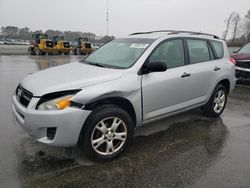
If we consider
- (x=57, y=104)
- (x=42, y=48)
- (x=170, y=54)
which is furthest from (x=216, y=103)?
(x=42, y=48)

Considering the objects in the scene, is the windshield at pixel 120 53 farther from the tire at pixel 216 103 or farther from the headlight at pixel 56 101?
the tire at pixel 216 103

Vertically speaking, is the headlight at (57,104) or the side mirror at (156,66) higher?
the side mirror at (156,66)

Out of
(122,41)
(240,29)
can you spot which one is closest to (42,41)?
(122,41)

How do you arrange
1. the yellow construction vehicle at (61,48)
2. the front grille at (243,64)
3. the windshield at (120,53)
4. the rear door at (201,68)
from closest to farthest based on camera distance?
the windshield at (120,53), the rear door at (201,68), the front grille at (243,64), the yellow construction vehicle at (61,48)

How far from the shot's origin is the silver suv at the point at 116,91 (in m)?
3.52

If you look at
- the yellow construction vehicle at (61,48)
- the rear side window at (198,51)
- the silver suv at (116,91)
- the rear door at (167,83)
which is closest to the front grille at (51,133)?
the silver suv at (116,91)

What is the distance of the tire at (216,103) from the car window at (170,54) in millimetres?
1229

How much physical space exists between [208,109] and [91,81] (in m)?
2.97

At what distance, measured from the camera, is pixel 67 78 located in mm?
3854

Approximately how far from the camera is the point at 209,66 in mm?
5426

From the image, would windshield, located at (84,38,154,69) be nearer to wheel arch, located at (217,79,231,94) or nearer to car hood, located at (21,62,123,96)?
car hood, located at (21,62,123,96)

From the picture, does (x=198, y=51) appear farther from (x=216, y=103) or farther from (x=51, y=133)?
(x=51, y=133)

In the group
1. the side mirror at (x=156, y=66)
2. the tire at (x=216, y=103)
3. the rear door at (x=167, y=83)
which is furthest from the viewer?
the tire at (x=216, y=103)

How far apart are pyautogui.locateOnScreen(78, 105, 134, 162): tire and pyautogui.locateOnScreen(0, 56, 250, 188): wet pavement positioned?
15cm
